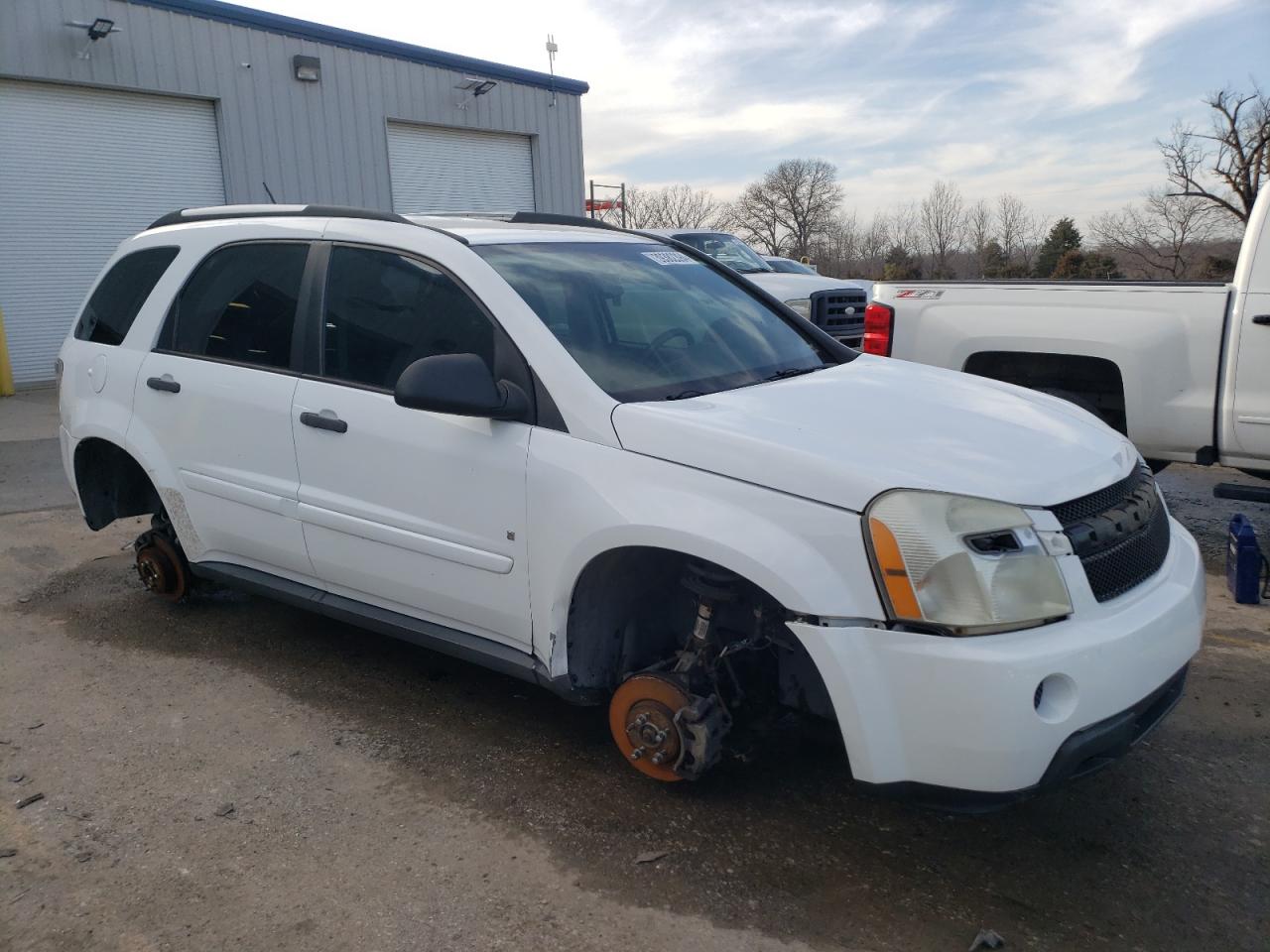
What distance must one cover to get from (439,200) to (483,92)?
7.30 feet

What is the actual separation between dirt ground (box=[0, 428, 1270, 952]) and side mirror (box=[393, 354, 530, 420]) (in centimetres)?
124

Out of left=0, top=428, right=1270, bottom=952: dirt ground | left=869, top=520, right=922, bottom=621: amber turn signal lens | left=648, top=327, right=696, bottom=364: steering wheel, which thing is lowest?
left=0, top=428, right=1270, bottom=952: dirt ground

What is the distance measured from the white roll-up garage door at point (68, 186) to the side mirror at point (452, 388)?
12456mm

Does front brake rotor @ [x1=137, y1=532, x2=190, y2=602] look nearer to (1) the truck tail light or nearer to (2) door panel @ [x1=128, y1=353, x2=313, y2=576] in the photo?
(2) door panel @ [x1=128, y1=353, x2=313, y2=576]

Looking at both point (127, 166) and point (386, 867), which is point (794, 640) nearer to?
point (386, 867)

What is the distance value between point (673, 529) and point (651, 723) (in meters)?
0.66

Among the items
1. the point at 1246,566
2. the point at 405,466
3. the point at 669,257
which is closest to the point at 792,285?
the point at 1246,566

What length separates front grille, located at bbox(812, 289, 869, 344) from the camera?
10156 mm

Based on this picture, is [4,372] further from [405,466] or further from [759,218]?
[759,218]

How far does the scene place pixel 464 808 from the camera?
317cm

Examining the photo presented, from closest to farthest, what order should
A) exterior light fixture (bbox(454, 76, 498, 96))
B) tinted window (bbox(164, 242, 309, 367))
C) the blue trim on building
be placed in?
tinted window (bbox(164, 242, 309, 367)), the blue trim on building, exterior light fixture (bbox(454, 76, 498, 96))

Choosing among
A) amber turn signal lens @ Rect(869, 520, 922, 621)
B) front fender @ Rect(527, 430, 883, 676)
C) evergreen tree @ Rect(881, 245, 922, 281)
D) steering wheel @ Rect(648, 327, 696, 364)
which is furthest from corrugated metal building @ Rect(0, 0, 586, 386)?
evergreen tree @ Rect(881, 245, 922, 281)

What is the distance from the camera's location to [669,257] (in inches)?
165

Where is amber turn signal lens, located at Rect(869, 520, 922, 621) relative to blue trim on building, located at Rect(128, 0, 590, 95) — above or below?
below
